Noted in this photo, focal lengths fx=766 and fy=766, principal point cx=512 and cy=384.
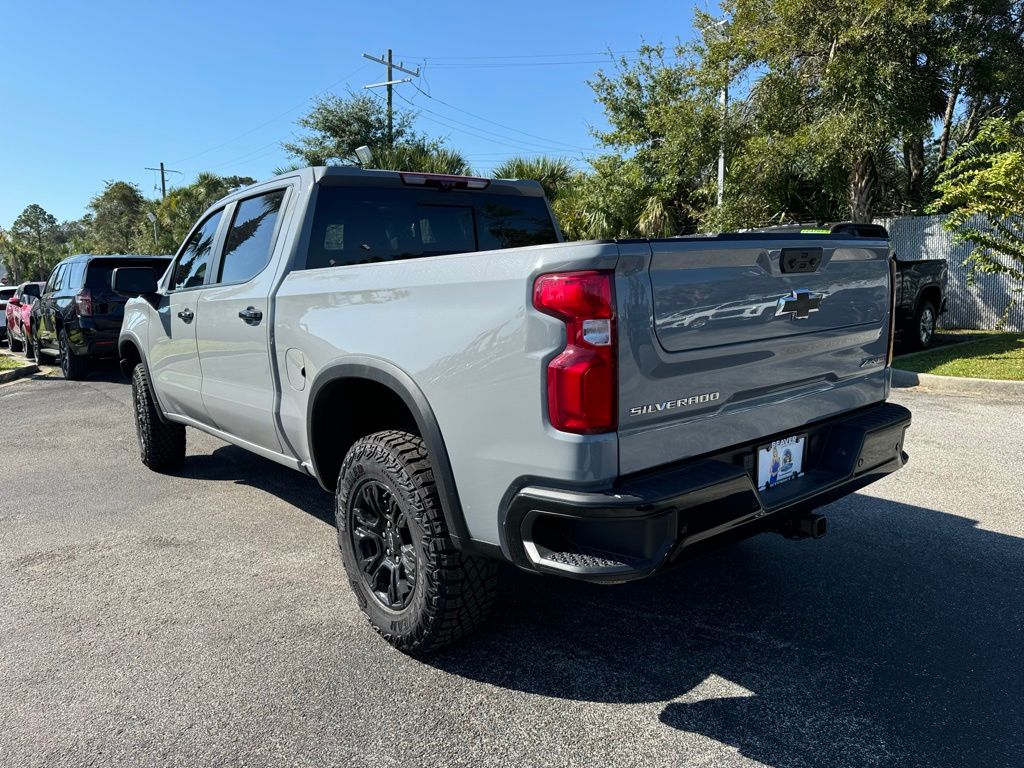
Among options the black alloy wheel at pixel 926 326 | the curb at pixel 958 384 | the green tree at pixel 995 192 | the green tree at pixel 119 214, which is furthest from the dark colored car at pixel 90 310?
the green tree at pixel 119 214

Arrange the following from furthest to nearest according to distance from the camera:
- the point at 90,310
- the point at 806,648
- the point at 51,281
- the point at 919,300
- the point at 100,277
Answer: the point at 51,281
the point at 919,300
the point at 100,277
the point at 90,310
the point at 806,648

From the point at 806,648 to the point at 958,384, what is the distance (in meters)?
6.85

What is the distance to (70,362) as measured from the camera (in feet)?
37.9

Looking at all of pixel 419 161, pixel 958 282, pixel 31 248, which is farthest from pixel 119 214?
pixel 958 282

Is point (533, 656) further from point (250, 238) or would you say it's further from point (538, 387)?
point (250, 238)

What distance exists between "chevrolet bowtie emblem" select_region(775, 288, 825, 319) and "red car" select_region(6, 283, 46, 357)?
15007 mm

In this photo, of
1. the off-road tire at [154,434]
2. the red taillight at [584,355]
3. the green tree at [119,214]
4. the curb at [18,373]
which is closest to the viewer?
the red taillight at [584,355]

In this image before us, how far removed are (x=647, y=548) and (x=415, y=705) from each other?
105 centimetres

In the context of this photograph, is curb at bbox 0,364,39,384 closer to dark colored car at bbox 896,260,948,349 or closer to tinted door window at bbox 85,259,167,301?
tinted door window at bbox 85,259,167,301

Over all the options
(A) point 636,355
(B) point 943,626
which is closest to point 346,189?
(A) point 636,355

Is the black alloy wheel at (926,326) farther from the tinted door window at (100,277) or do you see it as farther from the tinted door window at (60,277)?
the tinted door window at (60,277)

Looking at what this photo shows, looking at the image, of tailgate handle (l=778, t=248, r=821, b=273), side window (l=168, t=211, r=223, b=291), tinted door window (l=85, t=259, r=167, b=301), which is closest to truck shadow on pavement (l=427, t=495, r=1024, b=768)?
tailgate handle (l=778, t=248, r=821, b=273)

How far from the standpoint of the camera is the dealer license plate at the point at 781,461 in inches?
111

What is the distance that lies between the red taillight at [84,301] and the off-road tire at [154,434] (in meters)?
6.04
